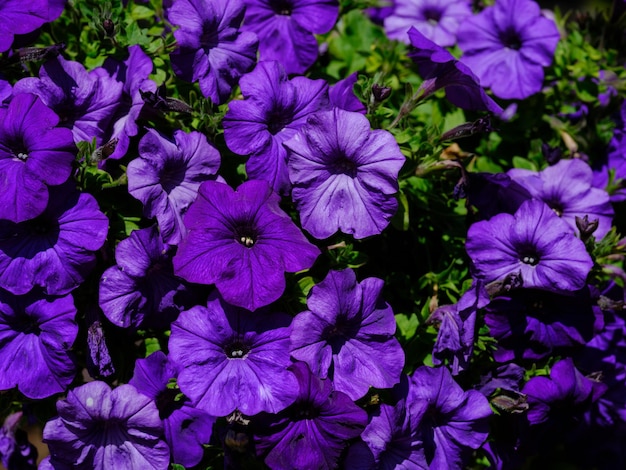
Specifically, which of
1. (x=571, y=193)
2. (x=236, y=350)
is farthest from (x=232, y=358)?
(x=571, y=193)

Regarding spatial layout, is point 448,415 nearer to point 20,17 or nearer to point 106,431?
point 106,431

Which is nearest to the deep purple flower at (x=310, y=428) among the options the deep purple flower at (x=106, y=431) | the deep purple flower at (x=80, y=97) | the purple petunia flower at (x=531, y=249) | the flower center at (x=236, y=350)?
the flower center at (x=236, y=350)

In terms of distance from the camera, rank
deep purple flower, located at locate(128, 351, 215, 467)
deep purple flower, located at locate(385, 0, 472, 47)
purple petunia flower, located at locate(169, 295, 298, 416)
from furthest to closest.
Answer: deep purple flower, located at locate(385, 0, 472, 47) → deep purple flower, located at locate(128, 351, 215, 467) → purple petunia flower, located at locate(169, 295, 298, 416)

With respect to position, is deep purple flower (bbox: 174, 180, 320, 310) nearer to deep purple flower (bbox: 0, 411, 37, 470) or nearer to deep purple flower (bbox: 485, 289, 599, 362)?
deep purple flower (bbox: 485, 289, 599, 362)

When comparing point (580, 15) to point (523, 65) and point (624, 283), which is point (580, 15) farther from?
point (624, 283)

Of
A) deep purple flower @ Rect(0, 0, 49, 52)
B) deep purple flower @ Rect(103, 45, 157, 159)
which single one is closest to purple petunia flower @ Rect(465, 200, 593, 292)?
deep purple flower @ Rect(103, 45, 157, 159)
